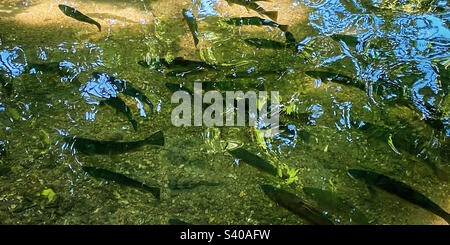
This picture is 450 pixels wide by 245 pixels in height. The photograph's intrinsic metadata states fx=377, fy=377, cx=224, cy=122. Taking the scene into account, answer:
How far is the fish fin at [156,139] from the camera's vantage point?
2.12 meters

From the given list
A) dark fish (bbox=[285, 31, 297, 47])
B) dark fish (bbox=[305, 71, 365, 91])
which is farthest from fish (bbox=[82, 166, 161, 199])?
dark fish (bbox=[285, 31, 297, 47])

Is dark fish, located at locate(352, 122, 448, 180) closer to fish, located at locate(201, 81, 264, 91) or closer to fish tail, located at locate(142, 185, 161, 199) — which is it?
fish, located at locate(201, 81, 264, 91)

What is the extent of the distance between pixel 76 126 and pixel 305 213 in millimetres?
1430

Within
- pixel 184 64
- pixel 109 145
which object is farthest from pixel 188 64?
pixel 109 145

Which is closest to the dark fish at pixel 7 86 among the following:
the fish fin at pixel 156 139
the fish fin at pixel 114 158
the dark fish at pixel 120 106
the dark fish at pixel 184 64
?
the dark fish at pixel 120 106

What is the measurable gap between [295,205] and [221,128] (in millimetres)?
743

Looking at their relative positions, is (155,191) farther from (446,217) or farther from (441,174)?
(441,174)

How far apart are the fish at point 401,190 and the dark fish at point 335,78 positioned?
0.84 metres

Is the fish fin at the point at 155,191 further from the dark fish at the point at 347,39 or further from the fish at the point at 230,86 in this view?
the dark fish at the point at 347,39

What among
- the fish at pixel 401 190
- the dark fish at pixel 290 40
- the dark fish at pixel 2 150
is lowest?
the dark fish at pixel 2 150

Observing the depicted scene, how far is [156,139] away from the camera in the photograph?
2.13m

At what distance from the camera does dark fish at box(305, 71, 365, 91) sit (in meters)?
2.55
